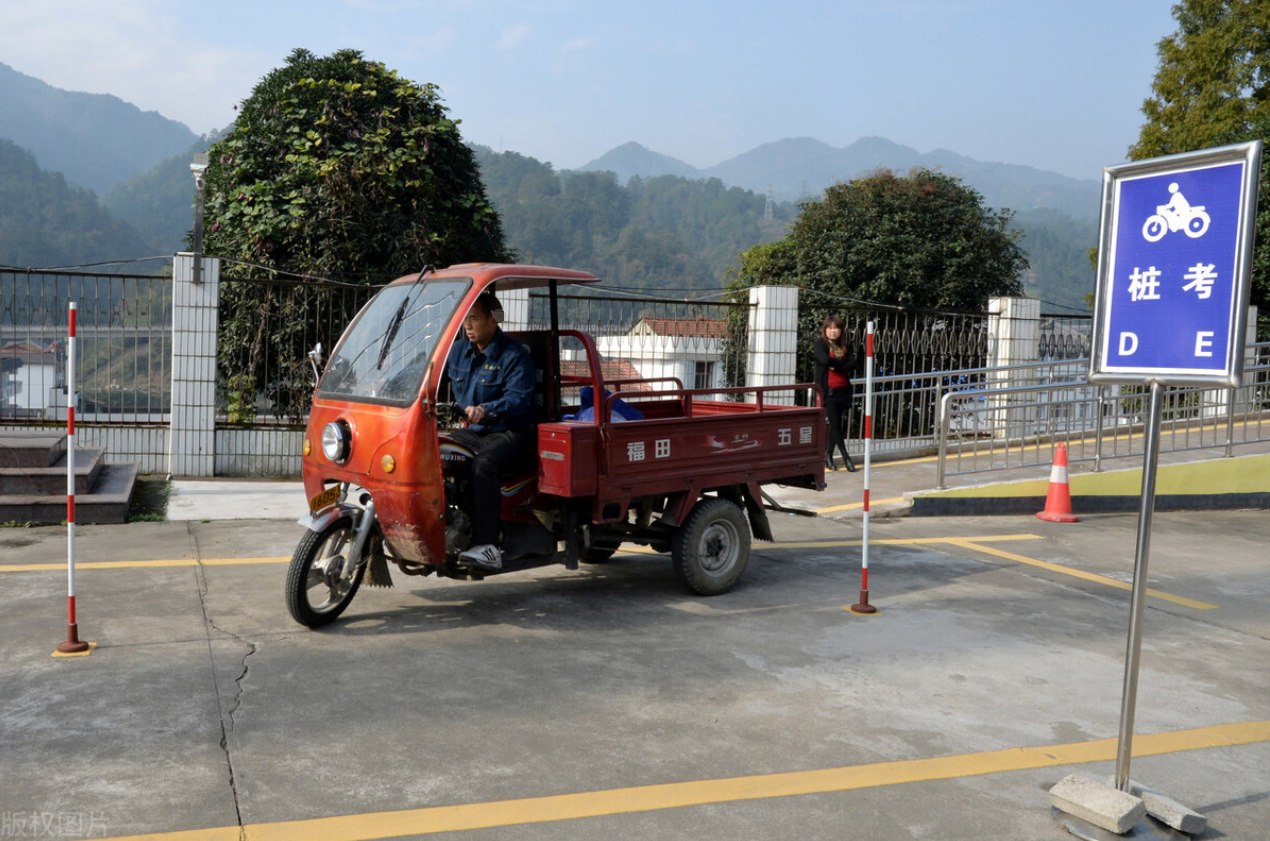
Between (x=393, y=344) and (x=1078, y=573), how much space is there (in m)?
5.51

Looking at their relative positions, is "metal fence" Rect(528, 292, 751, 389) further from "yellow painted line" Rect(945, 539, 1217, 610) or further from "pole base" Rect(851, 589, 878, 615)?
"pole base" Rect(851, 589, 878, 615)

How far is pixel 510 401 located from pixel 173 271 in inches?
255

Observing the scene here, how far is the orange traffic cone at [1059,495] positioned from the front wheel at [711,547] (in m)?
4.67

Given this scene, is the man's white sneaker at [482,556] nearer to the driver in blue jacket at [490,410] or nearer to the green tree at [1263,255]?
the driver in blue jacket at [490,410]

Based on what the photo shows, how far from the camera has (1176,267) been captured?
12.4 ft

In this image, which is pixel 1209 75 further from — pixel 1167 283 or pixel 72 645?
pixel 72 645

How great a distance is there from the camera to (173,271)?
10.8 metres

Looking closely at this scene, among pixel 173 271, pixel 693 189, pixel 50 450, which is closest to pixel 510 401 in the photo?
pixel 50 450

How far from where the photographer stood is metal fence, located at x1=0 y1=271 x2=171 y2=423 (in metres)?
10.5

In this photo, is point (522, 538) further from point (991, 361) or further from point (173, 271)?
point (991, 361)

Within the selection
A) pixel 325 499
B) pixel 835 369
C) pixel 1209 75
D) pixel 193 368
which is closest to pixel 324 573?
pixel 325 499

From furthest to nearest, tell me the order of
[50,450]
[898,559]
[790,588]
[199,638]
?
1. [50,450]
2. [898,559]
3. [790,588]
4. [199,638]

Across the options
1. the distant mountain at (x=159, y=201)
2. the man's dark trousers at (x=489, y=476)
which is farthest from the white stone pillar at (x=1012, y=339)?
the distant mountain at (x=159, y=201)

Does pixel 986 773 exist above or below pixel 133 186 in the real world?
below
